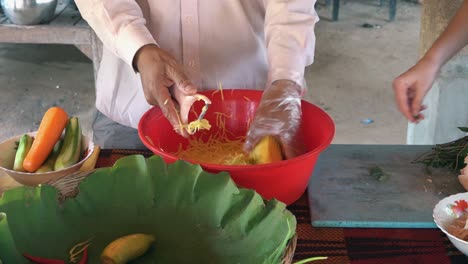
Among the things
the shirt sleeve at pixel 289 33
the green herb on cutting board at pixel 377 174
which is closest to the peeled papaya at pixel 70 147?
the shirt sleeve at pixel 289 33

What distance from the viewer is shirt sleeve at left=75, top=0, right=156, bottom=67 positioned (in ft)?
3.97

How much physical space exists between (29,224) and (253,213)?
320mm

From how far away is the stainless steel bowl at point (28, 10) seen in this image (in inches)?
109

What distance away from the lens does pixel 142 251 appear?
2.95ft

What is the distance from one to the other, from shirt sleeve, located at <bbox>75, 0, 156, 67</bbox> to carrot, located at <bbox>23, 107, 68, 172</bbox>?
0.60 ft

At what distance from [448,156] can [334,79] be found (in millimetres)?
2724

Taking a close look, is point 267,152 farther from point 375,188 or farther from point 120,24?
point 120,24

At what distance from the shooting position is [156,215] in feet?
3.07

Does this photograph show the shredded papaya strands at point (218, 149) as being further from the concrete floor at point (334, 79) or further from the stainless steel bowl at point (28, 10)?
the concrete floor at point (334, 79)

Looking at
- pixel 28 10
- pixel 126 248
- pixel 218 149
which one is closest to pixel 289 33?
pixel 218 149

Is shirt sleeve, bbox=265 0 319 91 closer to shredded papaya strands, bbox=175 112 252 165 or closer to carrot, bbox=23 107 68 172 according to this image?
shredded papaya strands, bbox=175 112 252 165

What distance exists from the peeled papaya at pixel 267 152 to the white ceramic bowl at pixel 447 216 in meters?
0.28

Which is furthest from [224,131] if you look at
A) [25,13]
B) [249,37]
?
[25,13]

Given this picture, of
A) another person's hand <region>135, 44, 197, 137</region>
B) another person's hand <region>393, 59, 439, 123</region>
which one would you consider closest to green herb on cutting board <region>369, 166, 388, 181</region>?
another person's hand <region>393, 59, 439, 123</region>
